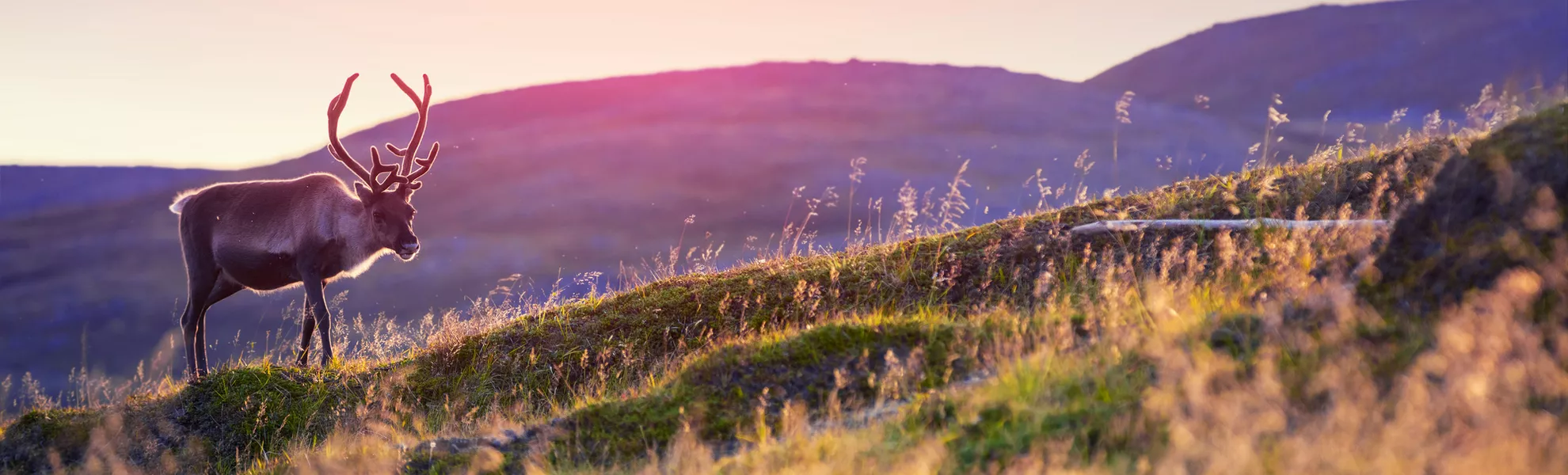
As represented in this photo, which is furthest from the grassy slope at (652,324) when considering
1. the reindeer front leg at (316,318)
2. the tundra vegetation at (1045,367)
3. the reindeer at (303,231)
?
the reindeer at (303,231)

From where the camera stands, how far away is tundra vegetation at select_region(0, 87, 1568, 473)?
9.86ft

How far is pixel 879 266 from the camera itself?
27.3ft

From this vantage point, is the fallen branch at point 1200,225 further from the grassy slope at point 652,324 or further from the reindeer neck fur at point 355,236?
the reindeer neck fur at point 355,236

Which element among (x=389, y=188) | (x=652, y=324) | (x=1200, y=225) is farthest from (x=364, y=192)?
(x=1200, y=225)

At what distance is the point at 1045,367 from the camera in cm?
389

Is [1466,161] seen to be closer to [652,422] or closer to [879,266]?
[652,422]

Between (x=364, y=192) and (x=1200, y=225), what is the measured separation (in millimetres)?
8752

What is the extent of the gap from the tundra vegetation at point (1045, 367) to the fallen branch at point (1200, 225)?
0.07m

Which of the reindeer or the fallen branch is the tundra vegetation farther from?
the reindeer

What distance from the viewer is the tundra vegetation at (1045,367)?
3.01 meters

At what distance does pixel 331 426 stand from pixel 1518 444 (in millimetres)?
7893

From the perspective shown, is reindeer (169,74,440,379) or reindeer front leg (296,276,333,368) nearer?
reindeer front leg (296,276,333,368)

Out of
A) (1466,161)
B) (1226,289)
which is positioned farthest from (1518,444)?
(1226,289)

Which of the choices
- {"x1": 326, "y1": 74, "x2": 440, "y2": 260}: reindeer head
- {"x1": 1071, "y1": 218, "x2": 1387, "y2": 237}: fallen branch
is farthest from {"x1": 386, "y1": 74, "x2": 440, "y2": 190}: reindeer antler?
{"x1": 1071, "y1": 218, "x2": 1387, "y2": 237}: fallen branch
